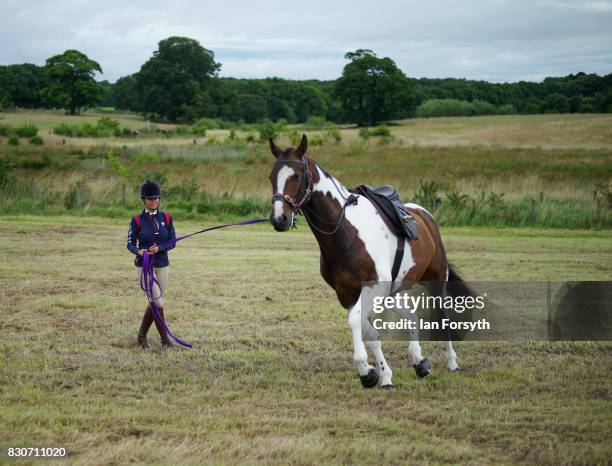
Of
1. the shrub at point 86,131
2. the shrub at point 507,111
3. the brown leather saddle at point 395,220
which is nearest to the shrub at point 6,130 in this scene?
the shrub at point 86,131

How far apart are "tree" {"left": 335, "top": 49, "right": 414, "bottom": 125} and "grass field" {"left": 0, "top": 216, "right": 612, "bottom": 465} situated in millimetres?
95001

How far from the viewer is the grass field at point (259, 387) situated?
5.03 m

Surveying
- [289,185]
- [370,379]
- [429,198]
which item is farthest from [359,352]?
[429,198]

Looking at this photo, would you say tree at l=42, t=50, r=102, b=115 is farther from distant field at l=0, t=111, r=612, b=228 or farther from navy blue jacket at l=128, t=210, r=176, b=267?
navy blue jacket at l=128, t=210, r=176, b=267

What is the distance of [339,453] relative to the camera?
16.1 ft

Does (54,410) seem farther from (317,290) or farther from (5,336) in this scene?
(317,290)

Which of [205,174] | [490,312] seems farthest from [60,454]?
[205,174]

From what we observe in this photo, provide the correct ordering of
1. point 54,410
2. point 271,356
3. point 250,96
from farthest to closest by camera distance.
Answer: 1. point 250,96
2. point 271,356
3. point 54,410

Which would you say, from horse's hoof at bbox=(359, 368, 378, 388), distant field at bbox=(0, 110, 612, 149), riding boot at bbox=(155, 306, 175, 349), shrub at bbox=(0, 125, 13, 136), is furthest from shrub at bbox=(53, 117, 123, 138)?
horse's hoof at bbox=(359, 368, 378, 388)

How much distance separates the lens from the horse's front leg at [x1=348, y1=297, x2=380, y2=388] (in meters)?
6.39

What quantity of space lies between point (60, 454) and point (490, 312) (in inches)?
256

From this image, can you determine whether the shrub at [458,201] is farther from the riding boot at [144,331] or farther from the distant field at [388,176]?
the riding boot at [144,331]

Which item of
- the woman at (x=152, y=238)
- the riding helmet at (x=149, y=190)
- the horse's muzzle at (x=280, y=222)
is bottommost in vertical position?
the woman at (x=152, y=238)

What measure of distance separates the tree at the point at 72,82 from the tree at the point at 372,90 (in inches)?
1540
